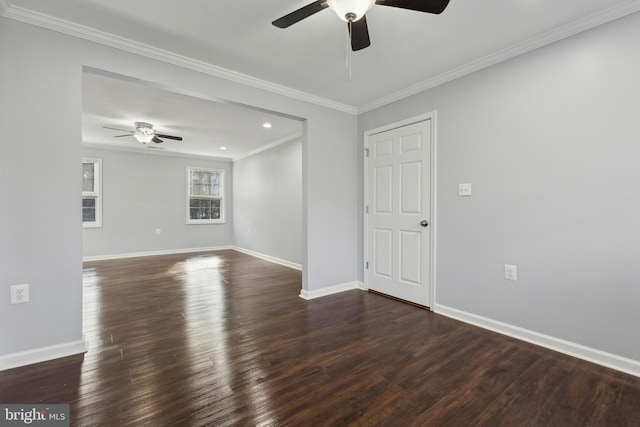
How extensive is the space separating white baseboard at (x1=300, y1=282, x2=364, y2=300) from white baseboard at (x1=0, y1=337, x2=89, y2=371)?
6.83 ft

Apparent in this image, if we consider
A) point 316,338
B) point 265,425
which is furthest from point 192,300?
point 265,425

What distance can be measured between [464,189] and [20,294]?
3.71m

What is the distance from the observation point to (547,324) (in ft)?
7.39

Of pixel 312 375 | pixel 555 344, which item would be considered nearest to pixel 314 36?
pixel 312 375

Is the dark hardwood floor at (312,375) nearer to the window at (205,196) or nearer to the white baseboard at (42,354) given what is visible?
the white baseboard at (42,354)

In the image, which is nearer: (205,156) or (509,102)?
(509,102)

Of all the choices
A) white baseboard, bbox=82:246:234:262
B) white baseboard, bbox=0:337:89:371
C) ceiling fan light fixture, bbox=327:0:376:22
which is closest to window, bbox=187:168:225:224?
white baseboard, bbox=82:246:234:262

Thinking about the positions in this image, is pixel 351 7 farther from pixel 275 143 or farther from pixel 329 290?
pixel 275 143

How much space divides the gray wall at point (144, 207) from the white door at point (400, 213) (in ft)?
17.1

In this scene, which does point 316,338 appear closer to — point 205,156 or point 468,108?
point 468,108

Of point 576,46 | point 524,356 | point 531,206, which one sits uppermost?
point 576,46

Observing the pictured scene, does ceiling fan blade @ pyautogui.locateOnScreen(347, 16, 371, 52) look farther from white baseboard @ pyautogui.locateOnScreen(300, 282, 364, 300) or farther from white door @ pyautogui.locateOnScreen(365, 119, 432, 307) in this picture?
white baseboard @ pyautogui.locateOnScreen(300, 282, 364, 300)

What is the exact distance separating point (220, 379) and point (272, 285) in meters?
2.27

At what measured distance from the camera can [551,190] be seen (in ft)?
7.31
